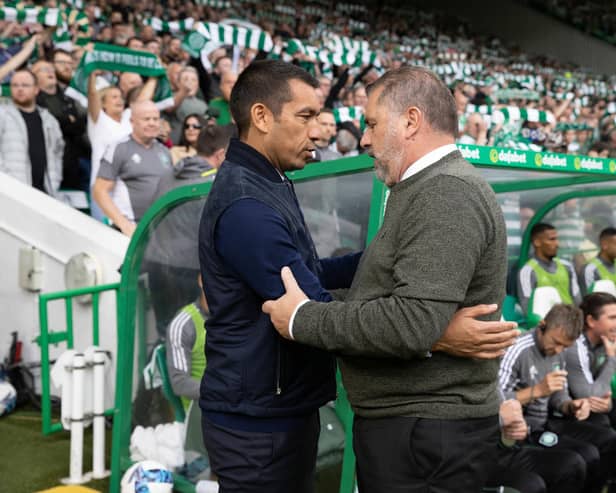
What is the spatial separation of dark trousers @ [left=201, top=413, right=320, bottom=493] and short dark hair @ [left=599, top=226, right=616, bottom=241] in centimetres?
328

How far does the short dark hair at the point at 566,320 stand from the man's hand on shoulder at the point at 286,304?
2.62 m

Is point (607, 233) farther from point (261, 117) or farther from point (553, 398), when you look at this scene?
point (261, 117)

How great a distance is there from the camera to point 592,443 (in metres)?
4.29

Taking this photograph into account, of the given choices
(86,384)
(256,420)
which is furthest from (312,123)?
(86,384)

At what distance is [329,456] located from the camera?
3.22m

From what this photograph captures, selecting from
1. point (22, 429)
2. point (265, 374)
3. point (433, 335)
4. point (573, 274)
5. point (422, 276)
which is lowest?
point (22, 429)

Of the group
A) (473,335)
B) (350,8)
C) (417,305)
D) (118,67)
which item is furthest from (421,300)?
(350,8)

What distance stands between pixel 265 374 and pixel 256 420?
0.13m

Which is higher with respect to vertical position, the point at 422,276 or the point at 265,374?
the point at 422,276

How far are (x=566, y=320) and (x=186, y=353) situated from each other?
1.95 metres

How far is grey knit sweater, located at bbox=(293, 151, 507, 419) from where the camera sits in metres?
1.85

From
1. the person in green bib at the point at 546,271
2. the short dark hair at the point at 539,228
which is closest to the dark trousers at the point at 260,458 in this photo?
the person in green bib at the point at 546,271

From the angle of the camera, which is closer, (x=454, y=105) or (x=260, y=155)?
(x=454, y=105)

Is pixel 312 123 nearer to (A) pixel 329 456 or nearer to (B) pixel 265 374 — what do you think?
(B) pixel 265 374
